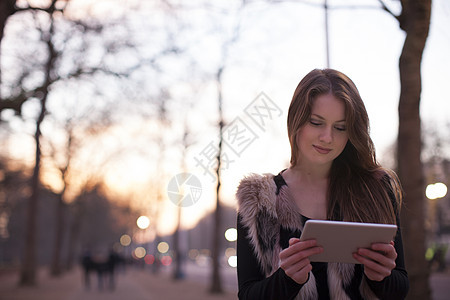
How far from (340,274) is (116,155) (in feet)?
113

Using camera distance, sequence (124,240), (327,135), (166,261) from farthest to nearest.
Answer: (124,240) < (166,261) < (327,135)

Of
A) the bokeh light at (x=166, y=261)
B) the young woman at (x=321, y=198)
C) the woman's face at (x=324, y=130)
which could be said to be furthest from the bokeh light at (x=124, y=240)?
the woman's face at (x=324, y=130)

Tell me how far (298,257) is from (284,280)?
4.8 inches

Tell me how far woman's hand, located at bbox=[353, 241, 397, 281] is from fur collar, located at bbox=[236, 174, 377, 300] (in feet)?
0.57

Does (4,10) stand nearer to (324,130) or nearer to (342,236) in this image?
(324,130)

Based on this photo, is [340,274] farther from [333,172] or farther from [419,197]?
[419,197]

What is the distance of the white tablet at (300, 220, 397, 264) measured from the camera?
1.76 meters

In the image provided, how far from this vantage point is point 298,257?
5.94 feet

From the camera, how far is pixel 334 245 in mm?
1838

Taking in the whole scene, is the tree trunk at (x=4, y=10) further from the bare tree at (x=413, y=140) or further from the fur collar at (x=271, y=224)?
the fur collar at (x=271, y=224)

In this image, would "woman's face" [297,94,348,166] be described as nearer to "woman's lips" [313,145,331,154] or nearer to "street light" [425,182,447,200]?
"woman's lips" [313,145,331,154]

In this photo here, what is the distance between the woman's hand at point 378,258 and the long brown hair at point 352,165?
0.25 metres

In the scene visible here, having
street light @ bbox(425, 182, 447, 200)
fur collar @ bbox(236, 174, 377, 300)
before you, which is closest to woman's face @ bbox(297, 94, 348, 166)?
fur collar @ bbox(236, 174, 377, 300)

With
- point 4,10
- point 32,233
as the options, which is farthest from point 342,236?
point 32,233
